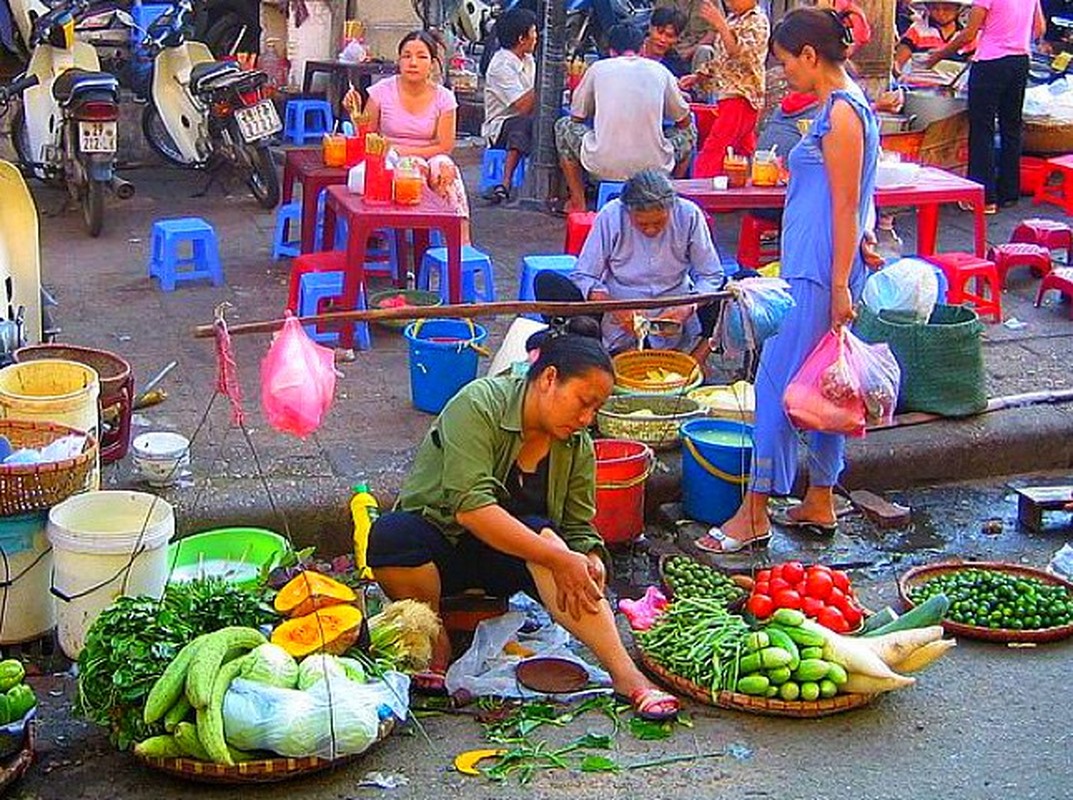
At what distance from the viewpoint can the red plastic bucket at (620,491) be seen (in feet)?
19.9

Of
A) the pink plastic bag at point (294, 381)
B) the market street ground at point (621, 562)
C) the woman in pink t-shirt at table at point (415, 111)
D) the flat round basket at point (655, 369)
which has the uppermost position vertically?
the woman in pink t-shirt at table at point (415, 111)

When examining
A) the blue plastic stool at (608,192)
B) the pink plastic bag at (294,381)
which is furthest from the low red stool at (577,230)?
the pink plastic bag at (294,381)

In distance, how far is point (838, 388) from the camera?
5773 millimetres

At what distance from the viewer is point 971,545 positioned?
6480 mm

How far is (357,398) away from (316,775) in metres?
2.99

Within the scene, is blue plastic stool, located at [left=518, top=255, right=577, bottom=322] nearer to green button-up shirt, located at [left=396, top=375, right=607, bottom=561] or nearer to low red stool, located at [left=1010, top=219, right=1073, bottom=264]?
green button-up shirt, located at [left=396, top=375, right=607, bottom=561]

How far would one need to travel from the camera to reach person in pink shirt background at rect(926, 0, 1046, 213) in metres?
10.8

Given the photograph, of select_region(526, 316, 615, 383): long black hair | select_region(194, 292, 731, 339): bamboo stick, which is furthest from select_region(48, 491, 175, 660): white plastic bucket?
select_region(526, 316, 615, 383): long black hair

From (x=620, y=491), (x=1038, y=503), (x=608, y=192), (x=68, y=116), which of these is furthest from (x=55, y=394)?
(x=608, y=192)

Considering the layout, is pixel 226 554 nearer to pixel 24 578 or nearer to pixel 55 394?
pixel 24 578

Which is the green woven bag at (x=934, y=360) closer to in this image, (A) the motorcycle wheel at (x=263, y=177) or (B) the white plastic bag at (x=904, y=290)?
(B) the white plastic bag at (x=904, y=290)

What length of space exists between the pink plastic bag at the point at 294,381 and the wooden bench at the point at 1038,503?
321 cm

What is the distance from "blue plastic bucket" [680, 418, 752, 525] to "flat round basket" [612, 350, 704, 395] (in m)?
0.46

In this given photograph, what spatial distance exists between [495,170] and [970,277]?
154 inches
